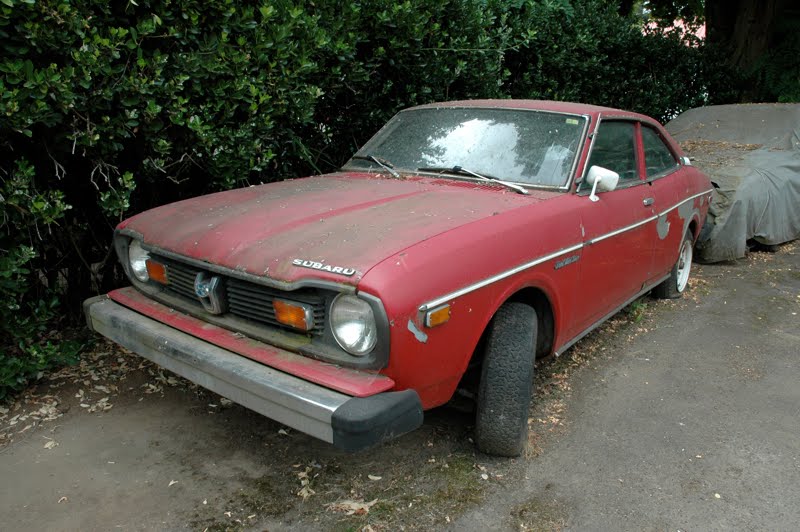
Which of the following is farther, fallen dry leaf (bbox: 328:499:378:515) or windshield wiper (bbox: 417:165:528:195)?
windshield wiper (bbox: 417:165:528:195)

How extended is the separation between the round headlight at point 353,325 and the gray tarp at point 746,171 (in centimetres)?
519

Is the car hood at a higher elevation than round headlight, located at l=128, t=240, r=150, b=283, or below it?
higher

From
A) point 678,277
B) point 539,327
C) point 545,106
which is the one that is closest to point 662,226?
point 678,277

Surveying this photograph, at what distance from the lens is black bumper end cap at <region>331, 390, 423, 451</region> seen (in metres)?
2.19

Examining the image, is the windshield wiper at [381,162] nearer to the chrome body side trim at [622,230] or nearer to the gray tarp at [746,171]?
the chrome body side trim at [622,230]

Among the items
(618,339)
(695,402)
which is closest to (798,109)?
(618,339)

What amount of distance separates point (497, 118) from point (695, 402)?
204 cm

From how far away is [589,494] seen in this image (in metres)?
2.78

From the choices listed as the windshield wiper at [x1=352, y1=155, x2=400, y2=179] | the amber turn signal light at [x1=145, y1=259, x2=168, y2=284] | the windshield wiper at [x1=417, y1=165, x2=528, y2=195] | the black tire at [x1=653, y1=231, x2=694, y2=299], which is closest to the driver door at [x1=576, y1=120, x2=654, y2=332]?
the windshield wiper at [x1=417, y1=165, x2=528, y2=195]

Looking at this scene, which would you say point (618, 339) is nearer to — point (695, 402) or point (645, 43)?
point (695, 402)

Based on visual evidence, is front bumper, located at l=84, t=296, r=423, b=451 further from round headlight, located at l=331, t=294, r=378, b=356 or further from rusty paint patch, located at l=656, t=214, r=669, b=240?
rusty paint patch, located at l=656, t=214, r=669, b=240

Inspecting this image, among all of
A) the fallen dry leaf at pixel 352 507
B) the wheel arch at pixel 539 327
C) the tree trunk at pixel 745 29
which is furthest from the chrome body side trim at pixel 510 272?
the tree trunk at pixel 745 29

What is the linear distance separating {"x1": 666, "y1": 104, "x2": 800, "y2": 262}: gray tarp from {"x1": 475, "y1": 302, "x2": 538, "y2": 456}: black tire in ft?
14.4

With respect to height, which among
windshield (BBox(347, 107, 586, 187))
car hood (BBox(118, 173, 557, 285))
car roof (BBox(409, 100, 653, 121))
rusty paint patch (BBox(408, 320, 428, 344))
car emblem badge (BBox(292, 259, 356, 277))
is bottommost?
rusty paint patch (BBox(408, 320, 428, 344))
